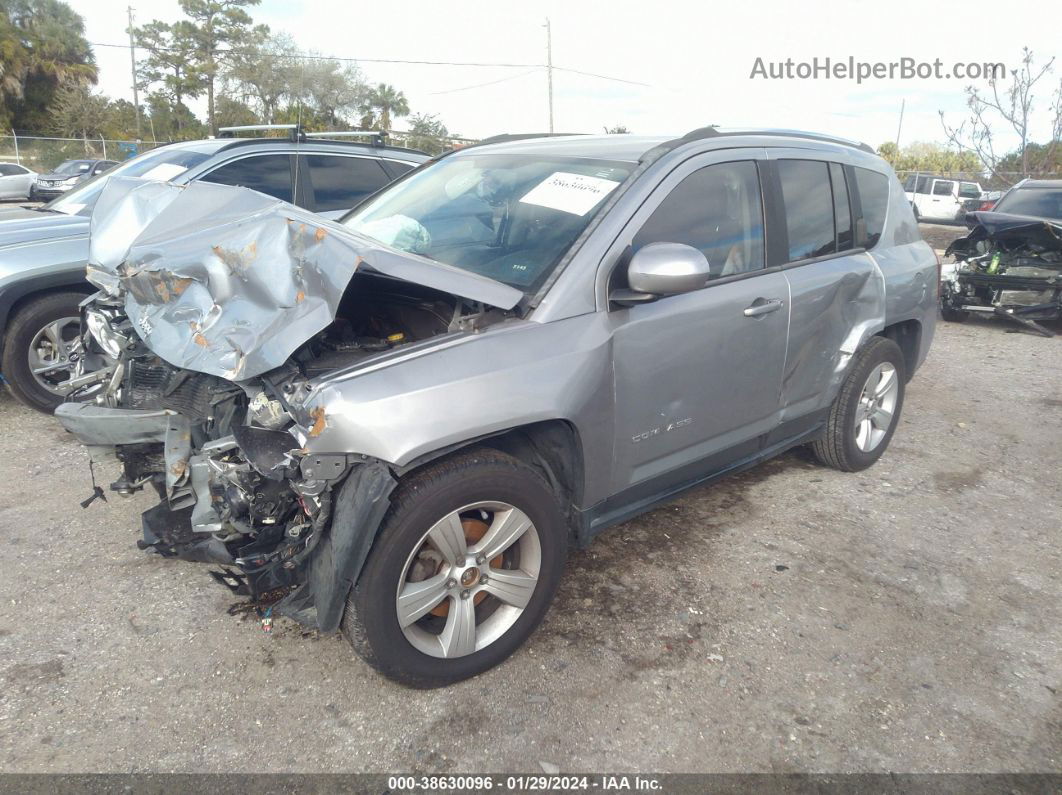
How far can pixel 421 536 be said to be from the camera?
2.41 meters

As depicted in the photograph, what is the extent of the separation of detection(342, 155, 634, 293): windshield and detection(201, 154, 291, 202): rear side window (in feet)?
8.26

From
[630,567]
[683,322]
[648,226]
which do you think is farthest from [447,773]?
[648,226]

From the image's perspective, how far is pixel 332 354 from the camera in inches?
108

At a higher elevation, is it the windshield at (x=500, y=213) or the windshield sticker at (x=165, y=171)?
the windshield sticker at (x=165, y=171)

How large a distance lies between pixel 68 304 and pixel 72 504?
174cm

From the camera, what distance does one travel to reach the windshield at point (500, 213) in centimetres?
294

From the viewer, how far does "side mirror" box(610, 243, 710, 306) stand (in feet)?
8.90

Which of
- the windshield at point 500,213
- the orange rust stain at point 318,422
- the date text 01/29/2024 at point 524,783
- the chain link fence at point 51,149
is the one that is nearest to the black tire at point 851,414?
the windshield at point 500,213

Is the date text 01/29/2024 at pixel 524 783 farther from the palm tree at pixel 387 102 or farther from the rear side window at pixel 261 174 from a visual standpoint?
the palm tree at pixel 387 102

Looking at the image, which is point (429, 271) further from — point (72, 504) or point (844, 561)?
point (72, 504)

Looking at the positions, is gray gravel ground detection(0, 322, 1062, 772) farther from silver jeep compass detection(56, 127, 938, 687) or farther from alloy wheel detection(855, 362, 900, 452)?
alloy wheel detection(855, 362, 900, 452)

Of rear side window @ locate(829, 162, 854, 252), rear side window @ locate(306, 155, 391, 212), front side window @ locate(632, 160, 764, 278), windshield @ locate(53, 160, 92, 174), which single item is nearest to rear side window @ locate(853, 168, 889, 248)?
rear side window @ locate(829, 162, 854, 252)

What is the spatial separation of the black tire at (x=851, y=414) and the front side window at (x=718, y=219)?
1.13m

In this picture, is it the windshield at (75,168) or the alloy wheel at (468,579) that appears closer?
the alloy wheel at (468,579)
